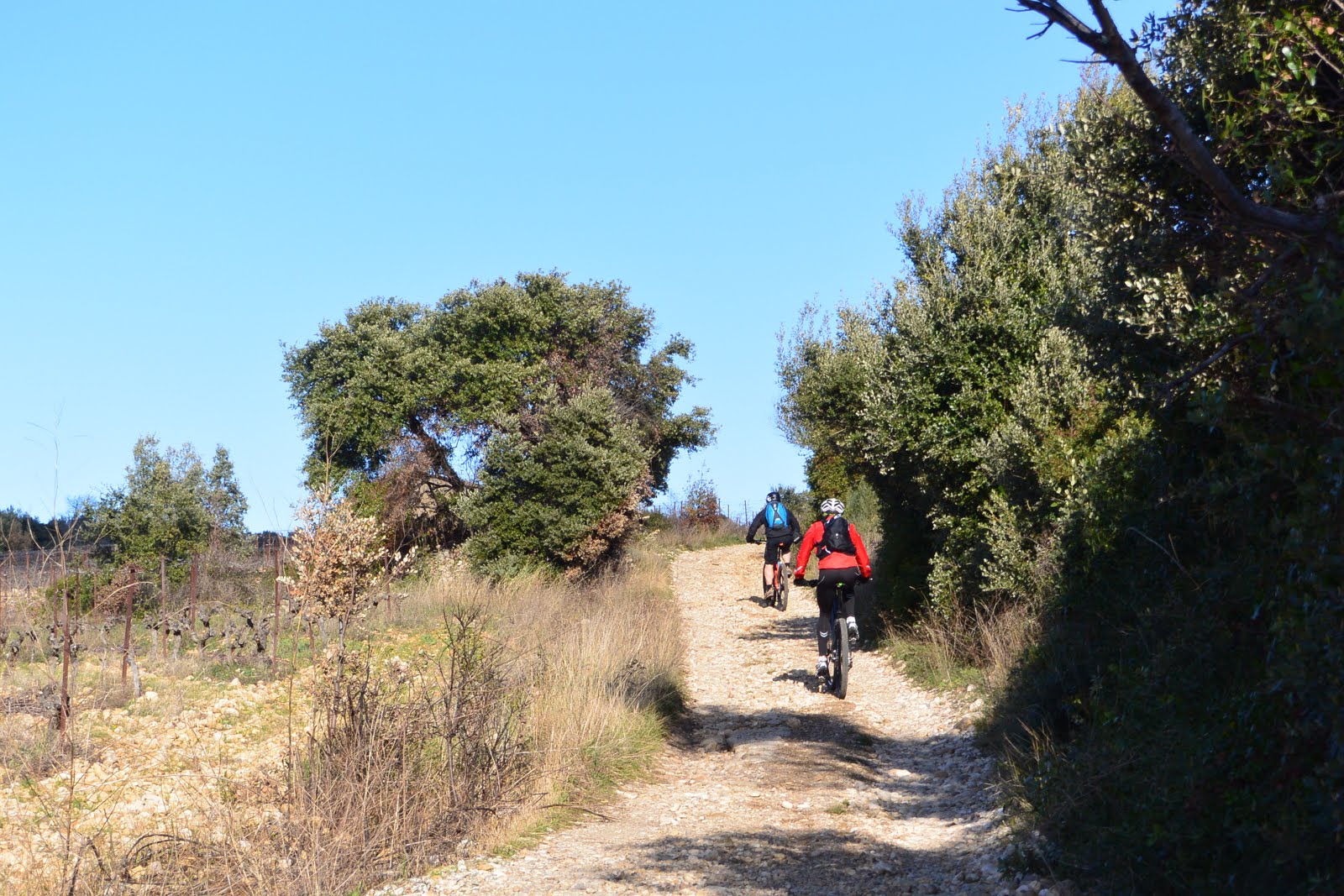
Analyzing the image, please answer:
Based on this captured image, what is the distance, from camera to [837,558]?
37.2 feet

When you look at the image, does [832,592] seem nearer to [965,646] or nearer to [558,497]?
[965,646]

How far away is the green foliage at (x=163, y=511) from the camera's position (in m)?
26.6

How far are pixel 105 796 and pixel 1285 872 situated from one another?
8696 mm

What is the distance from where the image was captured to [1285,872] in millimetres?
4051

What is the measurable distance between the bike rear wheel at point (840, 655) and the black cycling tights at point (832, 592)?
93mm

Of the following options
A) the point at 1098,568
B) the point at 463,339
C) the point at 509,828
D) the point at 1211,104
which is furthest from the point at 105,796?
the point at 463,339

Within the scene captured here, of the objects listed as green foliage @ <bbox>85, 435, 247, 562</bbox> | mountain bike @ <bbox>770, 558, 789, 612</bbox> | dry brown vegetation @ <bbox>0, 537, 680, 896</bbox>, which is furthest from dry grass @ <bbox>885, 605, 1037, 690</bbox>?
green foliage @ <bbox>85, 435, 247, 562</bbox>

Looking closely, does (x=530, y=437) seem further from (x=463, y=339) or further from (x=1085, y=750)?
(x=1085, y=750)

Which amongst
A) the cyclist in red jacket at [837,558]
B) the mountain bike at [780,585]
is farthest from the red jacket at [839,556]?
the mountain bike at [780,585]

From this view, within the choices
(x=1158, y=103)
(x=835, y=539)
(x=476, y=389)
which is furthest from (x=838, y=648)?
(x=476, y=389)

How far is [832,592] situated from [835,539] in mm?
564

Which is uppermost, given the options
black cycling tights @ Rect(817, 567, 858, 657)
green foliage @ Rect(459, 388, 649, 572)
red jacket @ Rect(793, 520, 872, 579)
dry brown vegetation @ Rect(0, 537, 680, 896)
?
green foliage @ Rect(459, 388, 649, 572)

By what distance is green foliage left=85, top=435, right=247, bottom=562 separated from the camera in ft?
87.1

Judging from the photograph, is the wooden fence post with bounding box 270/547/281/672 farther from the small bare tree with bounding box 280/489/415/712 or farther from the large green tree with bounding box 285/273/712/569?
the large green tree with bounding box 285/273/712/569
